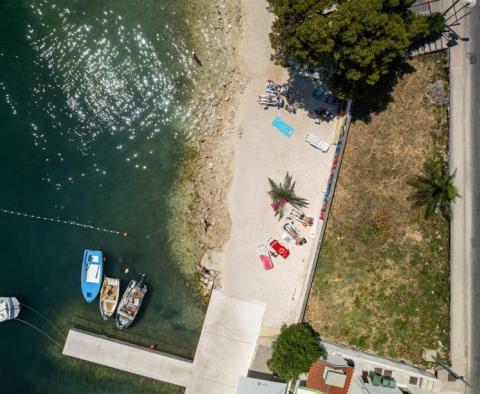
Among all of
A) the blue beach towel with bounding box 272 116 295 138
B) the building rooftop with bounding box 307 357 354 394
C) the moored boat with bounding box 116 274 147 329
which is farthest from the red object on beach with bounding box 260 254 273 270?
the moored boat with bounding box 116 274 147 329

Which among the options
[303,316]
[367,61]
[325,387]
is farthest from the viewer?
[303,316]

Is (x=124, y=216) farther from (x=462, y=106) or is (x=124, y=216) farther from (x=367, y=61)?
(x=462, y=106)

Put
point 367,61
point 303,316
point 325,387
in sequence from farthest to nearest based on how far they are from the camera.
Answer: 1. point 303,316
2. point 325,387
3. point 367,61


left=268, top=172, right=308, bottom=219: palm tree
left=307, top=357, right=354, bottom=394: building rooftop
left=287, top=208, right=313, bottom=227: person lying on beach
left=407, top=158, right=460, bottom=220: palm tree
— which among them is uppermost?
left=407, top=158, right=460, bottom=220: palm tree

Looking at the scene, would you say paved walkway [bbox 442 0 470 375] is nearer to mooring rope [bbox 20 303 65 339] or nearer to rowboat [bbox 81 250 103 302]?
rowboat [bbox 81 250 103 302]

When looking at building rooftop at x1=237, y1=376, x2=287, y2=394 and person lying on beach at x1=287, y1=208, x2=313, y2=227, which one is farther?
person lying on beach at x1=287, y1=208, x2=313, y2=227

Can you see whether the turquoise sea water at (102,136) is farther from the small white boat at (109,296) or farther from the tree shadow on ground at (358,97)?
the tree shadow on ground at (358,97)

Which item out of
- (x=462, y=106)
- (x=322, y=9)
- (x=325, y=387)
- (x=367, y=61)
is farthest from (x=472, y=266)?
(x=322, y=9)
